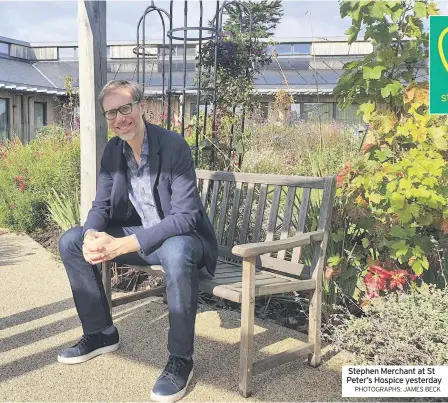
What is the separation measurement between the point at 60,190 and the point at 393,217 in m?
4.20

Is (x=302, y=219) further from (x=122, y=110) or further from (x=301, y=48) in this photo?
(x=301, y=48)

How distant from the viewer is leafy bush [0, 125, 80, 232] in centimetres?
603

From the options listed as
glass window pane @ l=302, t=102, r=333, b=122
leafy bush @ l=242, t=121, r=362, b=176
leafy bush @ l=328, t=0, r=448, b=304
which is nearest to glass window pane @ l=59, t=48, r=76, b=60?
leafy bush @ l=242, t=121, r=362, b=176

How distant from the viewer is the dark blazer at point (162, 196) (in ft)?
8.34

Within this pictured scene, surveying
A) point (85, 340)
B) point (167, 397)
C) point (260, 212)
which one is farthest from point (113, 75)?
point (167, 397)

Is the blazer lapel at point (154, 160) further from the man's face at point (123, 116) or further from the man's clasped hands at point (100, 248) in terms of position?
the man's clasped hands at point (100, 248)

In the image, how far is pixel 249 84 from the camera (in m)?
5.13

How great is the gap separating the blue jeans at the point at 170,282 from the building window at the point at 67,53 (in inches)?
990

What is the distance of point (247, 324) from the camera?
2.38m

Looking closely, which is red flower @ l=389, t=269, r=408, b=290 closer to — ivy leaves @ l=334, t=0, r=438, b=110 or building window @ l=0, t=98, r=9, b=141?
ivy leaves @ l=334, t=0, r=438, b=110

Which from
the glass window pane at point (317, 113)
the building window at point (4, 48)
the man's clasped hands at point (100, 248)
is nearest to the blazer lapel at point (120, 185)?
the man's clasped hands at point (100, 248)

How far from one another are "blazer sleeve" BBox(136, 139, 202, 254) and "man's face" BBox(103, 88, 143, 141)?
26cm

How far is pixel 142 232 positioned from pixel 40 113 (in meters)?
18.8

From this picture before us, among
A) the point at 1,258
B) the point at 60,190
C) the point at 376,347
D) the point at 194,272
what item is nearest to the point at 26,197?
the point at 60,190
